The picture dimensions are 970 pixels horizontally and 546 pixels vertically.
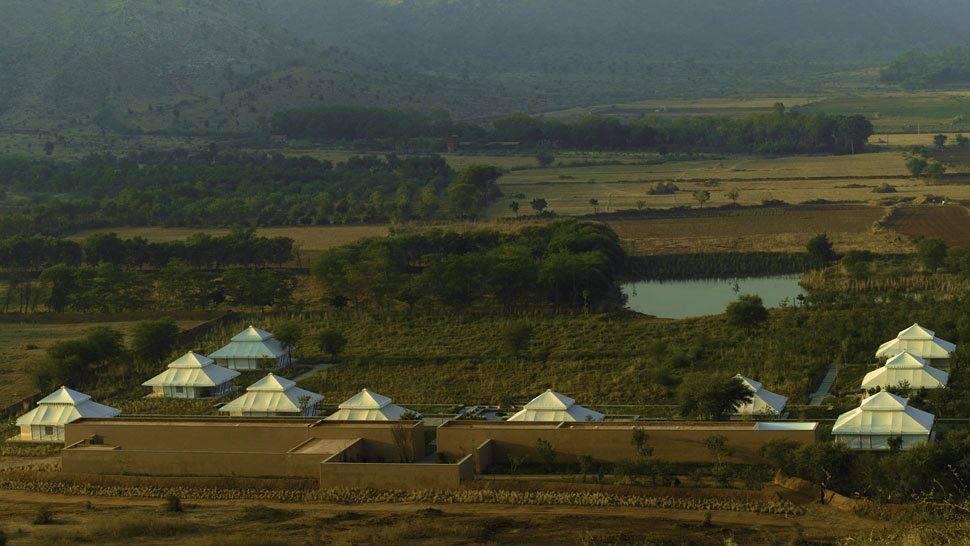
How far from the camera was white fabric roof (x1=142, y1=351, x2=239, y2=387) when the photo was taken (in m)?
38.3

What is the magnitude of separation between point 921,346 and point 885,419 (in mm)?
7185

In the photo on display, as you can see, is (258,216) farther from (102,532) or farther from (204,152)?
(102,532)

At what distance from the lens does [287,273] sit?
56656 mm

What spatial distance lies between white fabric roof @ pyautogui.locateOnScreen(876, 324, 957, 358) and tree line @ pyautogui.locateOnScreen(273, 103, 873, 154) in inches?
2423

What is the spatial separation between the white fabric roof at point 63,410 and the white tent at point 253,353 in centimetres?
594

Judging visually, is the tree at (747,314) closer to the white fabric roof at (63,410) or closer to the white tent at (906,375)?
the white tent at (906,375)

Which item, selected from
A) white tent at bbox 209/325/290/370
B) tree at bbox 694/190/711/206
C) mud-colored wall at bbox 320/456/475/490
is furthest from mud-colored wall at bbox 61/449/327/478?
tree at bbox 694/190/711/206

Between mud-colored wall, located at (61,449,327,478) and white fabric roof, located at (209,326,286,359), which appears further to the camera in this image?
white fabric roof, located at (209,326,286,359)

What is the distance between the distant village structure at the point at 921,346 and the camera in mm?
36750

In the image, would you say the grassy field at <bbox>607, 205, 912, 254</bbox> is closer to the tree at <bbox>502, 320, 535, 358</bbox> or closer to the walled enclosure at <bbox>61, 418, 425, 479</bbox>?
the tree at <bbox>502, 320, 535, 358</bbox>

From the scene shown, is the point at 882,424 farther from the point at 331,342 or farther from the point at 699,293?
the point at 699,293

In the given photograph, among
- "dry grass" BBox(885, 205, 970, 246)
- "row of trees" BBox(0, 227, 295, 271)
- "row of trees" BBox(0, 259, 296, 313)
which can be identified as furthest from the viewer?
"dry grass" BBox(885, 205, 970, 246)

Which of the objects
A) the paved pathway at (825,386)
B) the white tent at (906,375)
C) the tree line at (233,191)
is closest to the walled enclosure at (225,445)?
the paved pathway at (825,386)

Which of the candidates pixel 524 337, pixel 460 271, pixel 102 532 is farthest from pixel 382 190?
pixel 102 532
